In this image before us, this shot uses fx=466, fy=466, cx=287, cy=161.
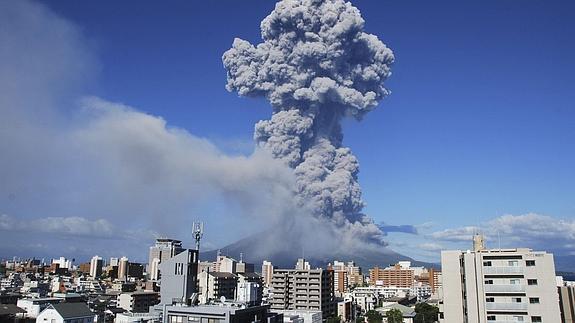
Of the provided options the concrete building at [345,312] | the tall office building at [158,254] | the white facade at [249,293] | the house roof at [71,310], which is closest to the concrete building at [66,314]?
the house roof at [71,310]

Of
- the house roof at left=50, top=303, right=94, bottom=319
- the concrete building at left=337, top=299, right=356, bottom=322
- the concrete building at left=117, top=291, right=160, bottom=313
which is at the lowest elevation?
the concrete building at left=337, top=299, right=356, bottom=322

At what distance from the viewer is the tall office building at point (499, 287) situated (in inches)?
835

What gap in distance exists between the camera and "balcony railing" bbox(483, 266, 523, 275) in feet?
71.6

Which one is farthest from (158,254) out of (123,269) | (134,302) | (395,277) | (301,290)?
(395,277)

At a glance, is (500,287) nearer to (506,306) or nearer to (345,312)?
(506,306)

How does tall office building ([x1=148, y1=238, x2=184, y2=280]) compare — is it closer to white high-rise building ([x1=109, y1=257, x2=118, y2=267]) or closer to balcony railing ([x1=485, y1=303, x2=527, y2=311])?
white high-rise building ([x1=109, y1=257, x2=118, y2=267])

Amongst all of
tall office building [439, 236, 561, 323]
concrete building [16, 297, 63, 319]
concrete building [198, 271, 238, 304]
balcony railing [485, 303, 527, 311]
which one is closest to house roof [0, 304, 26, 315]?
concrete building [16, 297, 63, 319]

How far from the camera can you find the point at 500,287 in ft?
71.8

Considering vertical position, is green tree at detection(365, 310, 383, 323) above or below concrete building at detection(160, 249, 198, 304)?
below

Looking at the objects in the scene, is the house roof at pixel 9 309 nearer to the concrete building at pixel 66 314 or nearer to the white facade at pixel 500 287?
the concrete building at pixel 66 314

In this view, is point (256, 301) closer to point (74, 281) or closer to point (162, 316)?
point (162, 316)

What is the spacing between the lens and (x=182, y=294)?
22016mm

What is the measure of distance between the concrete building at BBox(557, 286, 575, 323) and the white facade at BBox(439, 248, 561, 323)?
9.26 ft

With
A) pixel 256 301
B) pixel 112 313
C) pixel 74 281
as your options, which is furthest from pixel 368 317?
pixel 74 281
